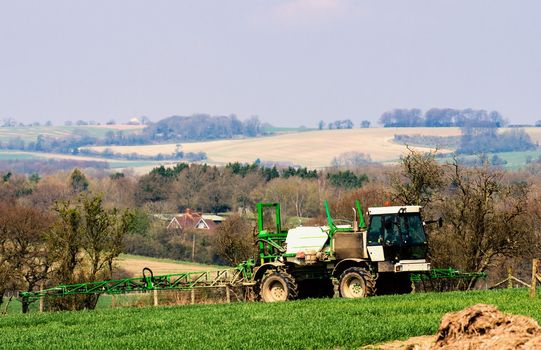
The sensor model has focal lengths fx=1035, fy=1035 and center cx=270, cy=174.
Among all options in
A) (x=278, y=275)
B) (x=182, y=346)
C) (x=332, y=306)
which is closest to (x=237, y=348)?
(x=182, y=346)

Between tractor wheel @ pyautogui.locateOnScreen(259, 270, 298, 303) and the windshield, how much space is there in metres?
3.36

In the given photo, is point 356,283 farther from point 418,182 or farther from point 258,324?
point 418,182

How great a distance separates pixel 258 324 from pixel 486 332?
1080 centimetres

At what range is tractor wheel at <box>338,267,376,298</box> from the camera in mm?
35750

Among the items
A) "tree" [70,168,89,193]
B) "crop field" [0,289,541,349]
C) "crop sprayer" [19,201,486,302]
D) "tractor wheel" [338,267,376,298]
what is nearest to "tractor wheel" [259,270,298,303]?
"crop sprayer" [19,201,486,302]

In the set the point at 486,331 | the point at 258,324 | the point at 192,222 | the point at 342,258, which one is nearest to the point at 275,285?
the point at 342,258

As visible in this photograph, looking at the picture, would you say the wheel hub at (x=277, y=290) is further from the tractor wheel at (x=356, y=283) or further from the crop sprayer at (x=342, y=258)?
the tractor wheel at (x=356, y=283)

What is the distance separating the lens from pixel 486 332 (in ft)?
58.9

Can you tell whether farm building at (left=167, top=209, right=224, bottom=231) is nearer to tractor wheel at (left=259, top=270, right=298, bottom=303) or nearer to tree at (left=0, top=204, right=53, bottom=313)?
tree at (left=0, top=204, right=53, bottom=313)

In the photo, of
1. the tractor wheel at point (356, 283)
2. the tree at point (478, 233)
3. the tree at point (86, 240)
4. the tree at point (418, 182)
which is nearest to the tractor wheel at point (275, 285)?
the tractor wheel at point (356, 283)

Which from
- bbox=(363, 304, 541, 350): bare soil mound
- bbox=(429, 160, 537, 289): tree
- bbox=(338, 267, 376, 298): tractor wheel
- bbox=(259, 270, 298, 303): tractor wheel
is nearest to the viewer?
bbox=(363, 304, 541, 350): bare soil mound

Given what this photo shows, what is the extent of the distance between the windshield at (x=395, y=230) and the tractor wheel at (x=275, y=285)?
3.36 metres

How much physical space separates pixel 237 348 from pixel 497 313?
6960 millimetres

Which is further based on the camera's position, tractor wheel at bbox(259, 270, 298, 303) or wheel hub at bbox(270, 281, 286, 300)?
wheel hub at bbox(270, 281, 286, 300)
